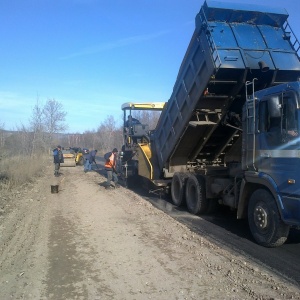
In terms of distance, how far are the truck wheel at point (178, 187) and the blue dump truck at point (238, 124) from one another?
0.10 ft

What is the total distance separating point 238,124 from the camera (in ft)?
26.8

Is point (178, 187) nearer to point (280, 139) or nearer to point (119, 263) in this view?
point (280, 139)

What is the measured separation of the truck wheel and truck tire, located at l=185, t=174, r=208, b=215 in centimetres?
26

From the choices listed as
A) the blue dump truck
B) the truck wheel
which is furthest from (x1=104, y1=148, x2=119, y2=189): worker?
the truck wheel

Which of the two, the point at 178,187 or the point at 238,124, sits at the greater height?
the point at 238,124

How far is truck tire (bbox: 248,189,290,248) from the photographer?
5.60m

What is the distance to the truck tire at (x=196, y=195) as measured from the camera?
858cm

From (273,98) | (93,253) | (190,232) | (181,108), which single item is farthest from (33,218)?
(273,98)

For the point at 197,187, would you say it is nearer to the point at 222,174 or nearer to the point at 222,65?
the point at 222,174

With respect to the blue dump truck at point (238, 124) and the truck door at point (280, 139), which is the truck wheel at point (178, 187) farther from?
the truck door at point (280, 139)

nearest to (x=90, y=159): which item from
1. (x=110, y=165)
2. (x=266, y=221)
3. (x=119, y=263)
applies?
(x=110, y=165)

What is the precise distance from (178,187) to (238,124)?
2.78m

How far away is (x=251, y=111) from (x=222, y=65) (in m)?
1.17

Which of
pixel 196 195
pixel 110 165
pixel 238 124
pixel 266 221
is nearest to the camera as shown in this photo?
pixel 266 221
